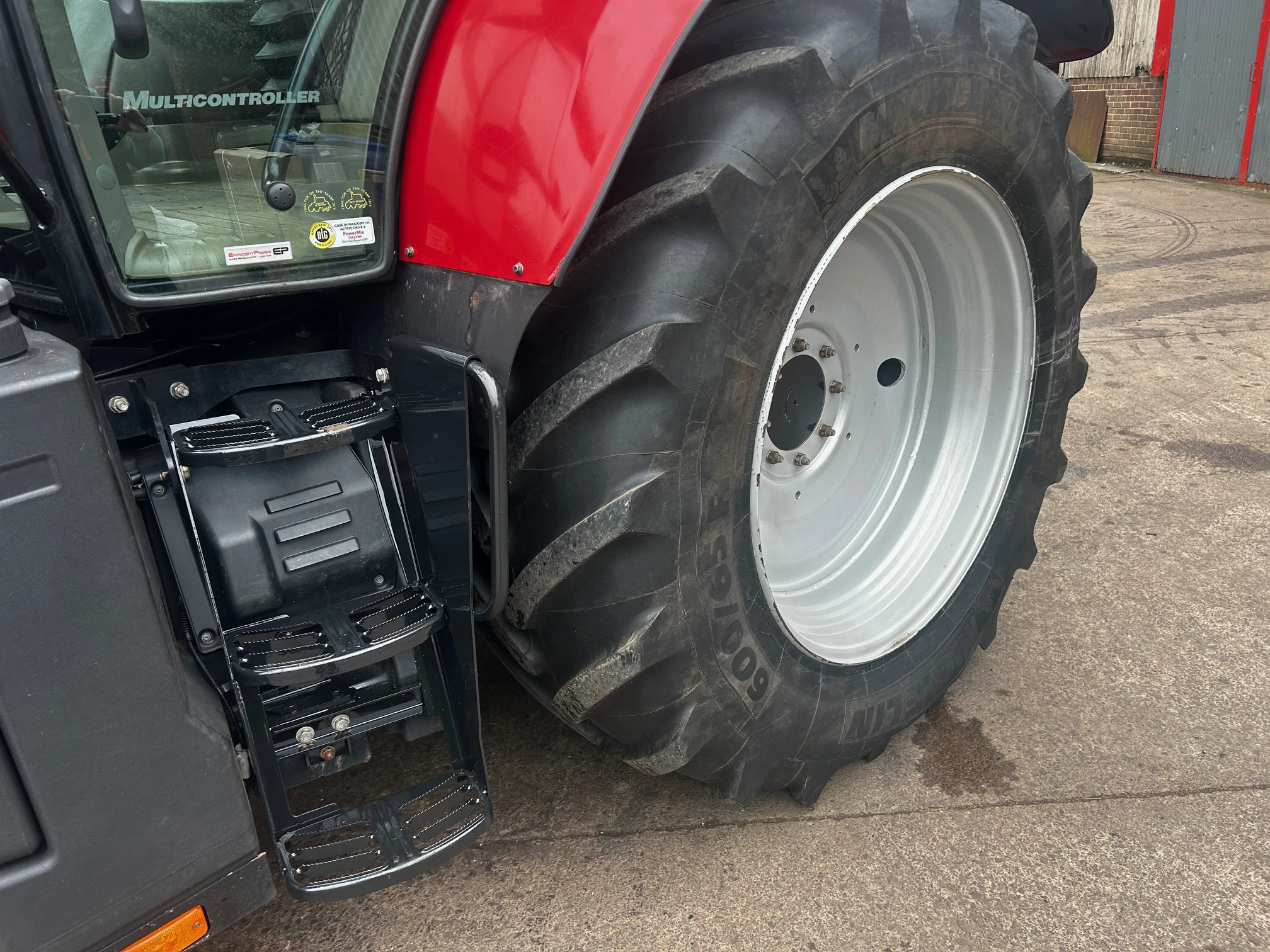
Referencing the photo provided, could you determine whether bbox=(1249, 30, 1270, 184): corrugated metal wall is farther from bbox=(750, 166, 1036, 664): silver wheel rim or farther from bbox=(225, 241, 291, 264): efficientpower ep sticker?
bbox=(225, 241, 291, 264): efficientpower ep sticker

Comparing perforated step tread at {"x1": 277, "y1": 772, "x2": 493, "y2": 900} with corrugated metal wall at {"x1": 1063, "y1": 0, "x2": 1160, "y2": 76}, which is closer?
perforated step tread at {"x1": 277, "y1": 772, "x2": 493, "y2": 900}

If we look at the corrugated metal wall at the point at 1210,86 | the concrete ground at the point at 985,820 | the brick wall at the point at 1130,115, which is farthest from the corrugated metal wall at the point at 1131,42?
the concrete ground at the point at 985,820

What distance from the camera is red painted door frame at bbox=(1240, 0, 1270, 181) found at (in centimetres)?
846

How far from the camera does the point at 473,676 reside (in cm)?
158

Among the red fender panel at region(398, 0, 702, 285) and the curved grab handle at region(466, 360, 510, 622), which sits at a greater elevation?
the red fender panel at region(398, 0, 702, 285)

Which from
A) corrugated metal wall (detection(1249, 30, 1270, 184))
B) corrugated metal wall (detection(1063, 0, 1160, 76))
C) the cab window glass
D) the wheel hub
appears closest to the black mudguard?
the wheel hub

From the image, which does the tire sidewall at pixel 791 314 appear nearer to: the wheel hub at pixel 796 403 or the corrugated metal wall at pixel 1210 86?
the wheel hub at pixel 796 403

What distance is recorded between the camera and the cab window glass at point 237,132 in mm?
1312

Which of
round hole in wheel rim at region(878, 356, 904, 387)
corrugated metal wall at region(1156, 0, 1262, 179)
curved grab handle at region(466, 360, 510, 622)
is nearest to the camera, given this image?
curved grab handle at region(466, 360, 510, 622)

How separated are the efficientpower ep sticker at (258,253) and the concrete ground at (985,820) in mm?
1141

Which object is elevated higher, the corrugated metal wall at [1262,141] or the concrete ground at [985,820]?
the corrugated metal wall at [1262,141]

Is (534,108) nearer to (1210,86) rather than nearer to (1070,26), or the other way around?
(1070,26)

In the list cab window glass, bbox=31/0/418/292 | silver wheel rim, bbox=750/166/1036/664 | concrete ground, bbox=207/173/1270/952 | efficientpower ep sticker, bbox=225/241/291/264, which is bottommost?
concrete ground, bbox=207/173/1270/952

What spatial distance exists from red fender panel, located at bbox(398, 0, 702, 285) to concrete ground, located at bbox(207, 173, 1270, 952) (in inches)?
44.7
